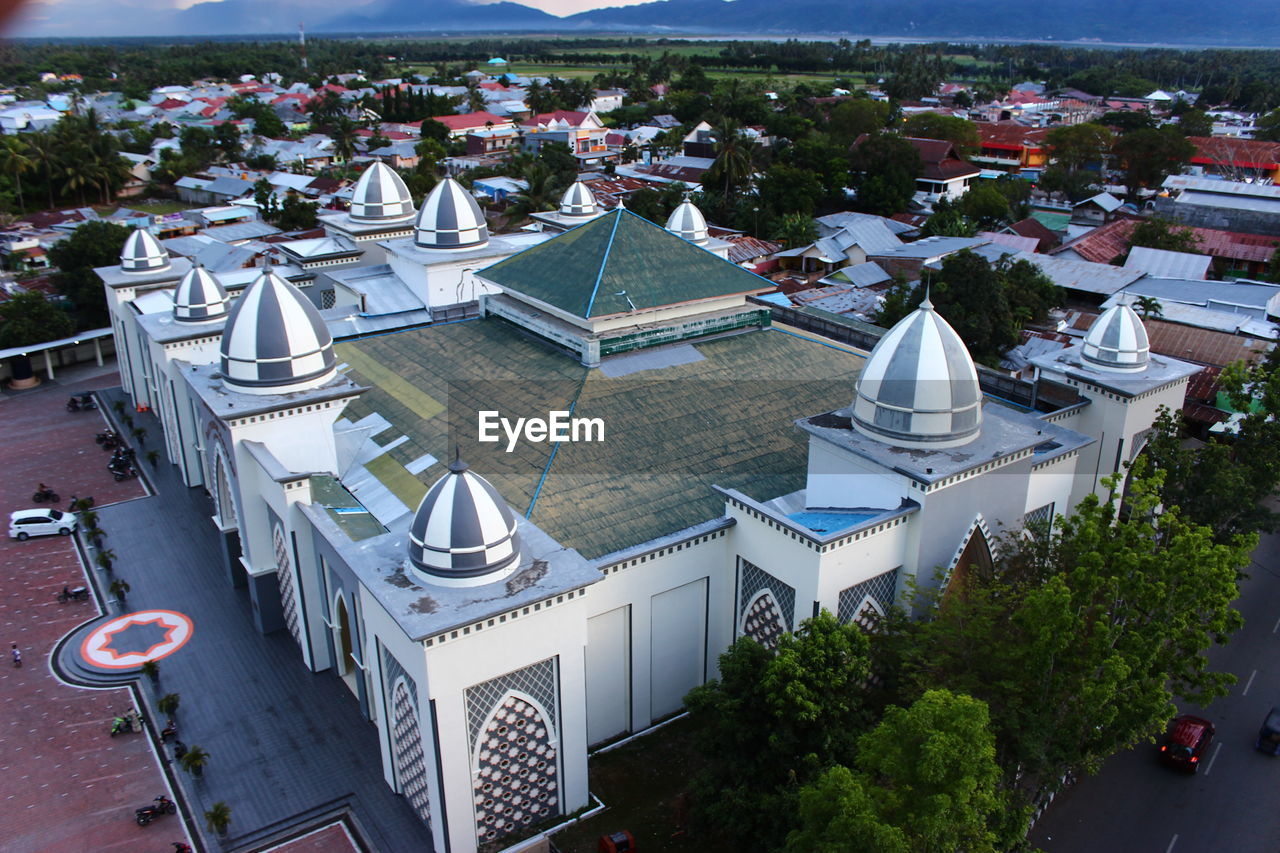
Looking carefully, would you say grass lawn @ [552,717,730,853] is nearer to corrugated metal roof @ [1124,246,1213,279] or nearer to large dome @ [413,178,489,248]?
large dome @ [413,178,489,248]

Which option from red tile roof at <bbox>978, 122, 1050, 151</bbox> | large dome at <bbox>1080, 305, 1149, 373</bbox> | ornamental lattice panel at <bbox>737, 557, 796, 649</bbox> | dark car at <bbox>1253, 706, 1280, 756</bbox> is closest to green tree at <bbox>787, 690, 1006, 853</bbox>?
ornamental lattice panel at <bbox>737, 557, 796, 649</bbox>

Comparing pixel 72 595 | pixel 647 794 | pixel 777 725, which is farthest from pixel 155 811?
pixel 777 725

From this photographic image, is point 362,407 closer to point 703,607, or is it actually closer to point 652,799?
point 703,607

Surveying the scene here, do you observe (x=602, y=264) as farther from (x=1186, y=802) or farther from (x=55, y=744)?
(x=1186, y=802)

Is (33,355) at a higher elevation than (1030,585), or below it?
below

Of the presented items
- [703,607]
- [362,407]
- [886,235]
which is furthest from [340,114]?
[703,607]

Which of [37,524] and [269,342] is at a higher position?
[269,342]

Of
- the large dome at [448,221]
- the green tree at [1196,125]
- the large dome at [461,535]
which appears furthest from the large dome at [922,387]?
the green tree at [1196,125]
